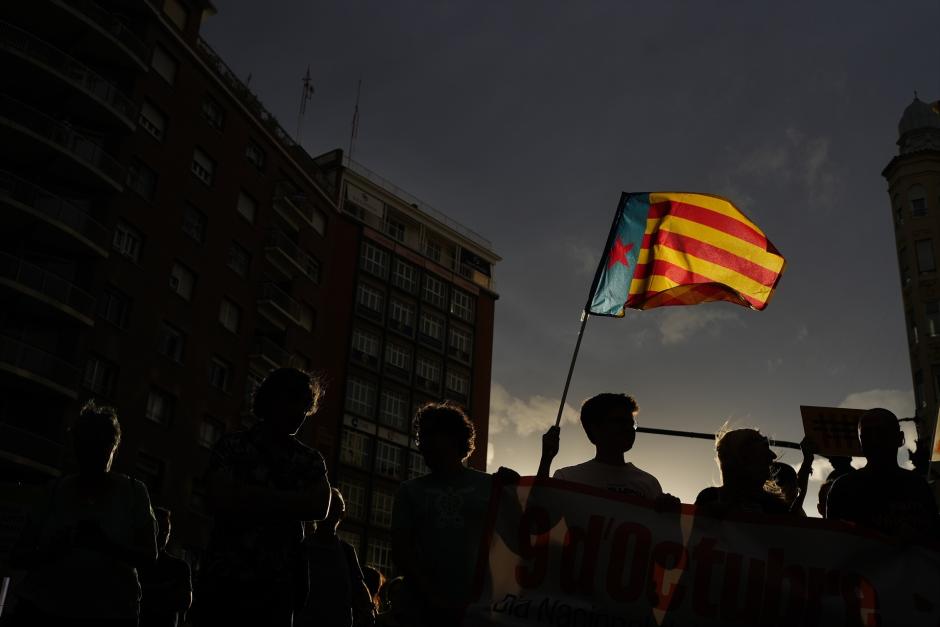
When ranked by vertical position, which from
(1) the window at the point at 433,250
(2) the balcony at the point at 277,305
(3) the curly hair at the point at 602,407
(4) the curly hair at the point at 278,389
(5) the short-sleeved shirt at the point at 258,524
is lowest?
(5) the short-sleeved shirt at the point at 258,524

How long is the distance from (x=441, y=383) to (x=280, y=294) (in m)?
17.7

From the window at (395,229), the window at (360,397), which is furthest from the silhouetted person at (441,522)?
the window at (395,229)

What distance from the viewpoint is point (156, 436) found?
32.8m

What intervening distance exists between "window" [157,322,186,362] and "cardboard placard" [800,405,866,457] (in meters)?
26.6

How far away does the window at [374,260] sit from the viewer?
5469 centimetres

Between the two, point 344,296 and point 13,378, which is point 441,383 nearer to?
point 344,296

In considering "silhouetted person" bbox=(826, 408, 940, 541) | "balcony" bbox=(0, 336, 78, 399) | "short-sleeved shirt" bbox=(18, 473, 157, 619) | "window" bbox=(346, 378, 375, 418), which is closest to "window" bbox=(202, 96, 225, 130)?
"balcony" bbox=(0, 336, 78, 399)

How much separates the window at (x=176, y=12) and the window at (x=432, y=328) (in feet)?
81.8

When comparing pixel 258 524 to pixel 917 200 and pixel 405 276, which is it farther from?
pixel 405 276

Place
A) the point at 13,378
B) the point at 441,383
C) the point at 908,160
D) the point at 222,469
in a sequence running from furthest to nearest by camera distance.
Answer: the point at 441,383, the point at 908,160, the point at 13,378, the point at 222,469

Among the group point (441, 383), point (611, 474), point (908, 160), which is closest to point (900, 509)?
point (611, 474)

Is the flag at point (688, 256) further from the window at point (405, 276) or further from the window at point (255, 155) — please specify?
the window at point (405, 276)

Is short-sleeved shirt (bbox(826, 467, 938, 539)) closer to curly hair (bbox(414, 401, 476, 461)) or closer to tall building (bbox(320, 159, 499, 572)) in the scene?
curly hair (bbox(414, 401, 476, 461))

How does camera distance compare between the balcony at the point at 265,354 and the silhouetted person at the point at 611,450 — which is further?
the balcony at the point at 265,354
